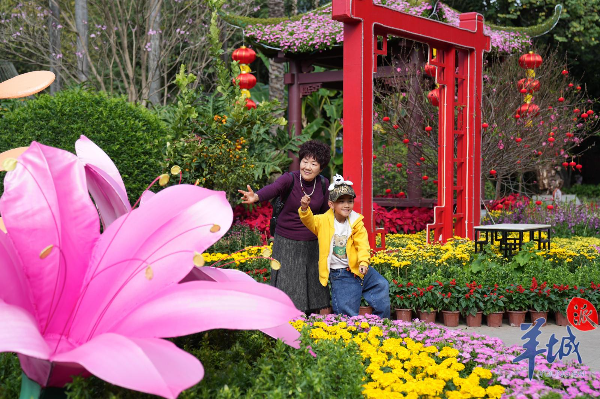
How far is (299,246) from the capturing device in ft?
16.9

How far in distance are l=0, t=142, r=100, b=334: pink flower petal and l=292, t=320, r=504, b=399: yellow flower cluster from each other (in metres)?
1.20

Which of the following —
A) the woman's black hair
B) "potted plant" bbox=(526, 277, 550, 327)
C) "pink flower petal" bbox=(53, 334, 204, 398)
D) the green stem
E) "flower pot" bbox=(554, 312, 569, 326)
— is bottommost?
"flower pot" bbox=(554, 312, 569, 326)

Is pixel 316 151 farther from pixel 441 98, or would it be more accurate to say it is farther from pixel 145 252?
Result: pixel 441 98

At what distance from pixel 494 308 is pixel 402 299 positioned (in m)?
0.79

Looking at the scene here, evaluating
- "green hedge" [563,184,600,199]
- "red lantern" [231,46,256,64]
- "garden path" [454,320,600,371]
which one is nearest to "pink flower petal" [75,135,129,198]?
"garden path" [454,320,600,371]

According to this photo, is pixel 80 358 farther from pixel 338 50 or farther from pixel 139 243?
pixel 338 50

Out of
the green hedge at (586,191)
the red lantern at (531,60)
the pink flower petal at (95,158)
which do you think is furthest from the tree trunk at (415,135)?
the green hedge at (586,191)

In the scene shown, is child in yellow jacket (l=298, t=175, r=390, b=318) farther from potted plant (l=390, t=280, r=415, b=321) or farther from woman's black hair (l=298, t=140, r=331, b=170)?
potted plant (l=390, t=280, r=415, b=321)

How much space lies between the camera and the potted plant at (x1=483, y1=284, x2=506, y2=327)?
223 inches

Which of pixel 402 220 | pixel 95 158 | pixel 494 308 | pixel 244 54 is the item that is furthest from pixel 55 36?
pixel 95 158

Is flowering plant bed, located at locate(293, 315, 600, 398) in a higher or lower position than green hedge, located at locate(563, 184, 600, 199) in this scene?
higher

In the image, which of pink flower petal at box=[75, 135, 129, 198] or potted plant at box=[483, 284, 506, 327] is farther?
potted plant at box=[483, 284, 506, 327]

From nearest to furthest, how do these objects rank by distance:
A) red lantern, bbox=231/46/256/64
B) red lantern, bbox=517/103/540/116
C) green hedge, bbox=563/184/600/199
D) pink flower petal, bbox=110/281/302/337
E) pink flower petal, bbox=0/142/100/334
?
pink flower petal, bbox=110/281/302/337 < pink flower petal, bbox=0/142/100/334 < red lantern, bbox=517/103/540/116 < red lantern, bbox=231/46/256/64 < green hedge, bbox=563/184/600/199

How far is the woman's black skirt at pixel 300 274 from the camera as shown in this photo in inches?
203
